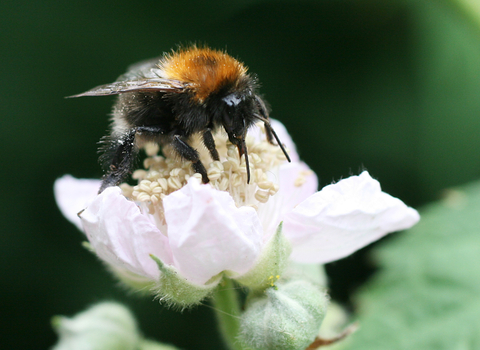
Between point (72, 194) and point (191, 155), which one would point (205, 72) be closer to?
point (191, 155)

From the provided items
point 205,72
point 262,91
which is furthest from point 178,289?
point 262,91

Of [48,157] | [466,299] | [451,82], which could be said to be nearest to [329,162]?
[451,82]

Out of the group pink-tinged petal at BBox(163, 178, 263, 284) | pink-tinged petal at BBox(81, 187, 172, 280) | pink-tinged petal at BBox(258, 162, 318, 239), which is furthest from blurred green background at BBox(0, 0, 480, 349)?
pink-tinged petal at BBox(163, 178, 263, 284)

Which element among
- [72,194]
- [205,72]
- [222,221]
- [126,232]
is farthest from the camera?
[72,194]

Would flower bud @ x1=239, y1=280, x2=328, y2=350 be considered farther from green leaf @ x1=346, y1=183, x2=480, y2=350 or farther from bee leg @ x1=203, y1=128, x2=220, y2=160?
green leaf @ x1=346, y1=183, x2=480, y2=350

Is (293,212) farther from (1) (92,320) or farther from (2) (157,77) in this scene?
(1) (92,320)
